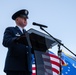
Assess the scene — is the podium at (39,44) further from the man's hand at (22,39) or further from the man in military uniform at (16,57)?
the man in military uniform at (16,57)

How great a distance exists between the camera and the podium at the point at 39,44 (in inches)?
175

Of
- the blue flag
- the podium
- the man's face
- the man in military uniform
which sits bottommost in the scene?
the blue flag

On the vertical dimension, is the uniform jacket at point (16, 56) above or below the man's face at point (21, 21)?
below

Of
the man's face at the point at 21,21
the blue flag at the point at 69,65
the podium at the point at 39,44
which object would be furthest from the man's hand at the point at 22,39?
the blue flag at the point at 69,65

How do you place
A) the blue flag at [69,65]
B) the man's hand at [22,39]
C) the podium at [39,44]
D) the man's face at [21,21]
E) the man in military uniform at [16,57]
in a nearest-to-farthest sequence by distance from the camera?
the podium at [39,44], the man's hand at [22,39], the man in military uniform at [16,57], the man's face at [21,21], the blue flag at [69,65]

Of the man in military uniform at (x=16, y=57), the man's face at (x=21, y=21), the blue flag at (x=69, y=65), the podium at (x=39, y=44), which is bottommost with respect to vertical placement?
the blue flag at (x=69, y=65)

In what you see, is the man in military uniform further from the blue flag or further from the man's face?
the blue flag

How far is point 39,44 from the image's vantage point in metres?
4.67

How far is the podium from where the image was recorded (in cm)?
444

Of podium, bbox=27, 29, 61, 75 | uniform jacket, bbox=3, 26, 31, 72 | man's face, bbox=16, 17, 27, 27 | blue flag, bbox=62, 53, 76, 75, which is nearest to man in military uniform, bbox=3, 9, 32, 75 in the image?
uniform jacket, bbox=3, 26, 31, 72

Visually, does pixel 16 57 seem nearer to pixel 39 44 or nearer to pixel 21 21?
pixel 39 44

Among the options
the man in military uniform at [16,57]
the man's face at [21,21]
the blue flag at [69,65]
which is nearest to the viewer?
the man in military uniform at [16,57]

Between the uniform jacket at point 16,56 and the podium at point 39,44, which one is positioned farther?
the uniform jacket at point 16,56

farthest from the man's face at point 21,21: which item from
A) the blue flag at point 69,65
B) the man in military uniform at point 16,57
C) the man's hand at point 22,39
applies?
the blue flag at point 69,65
